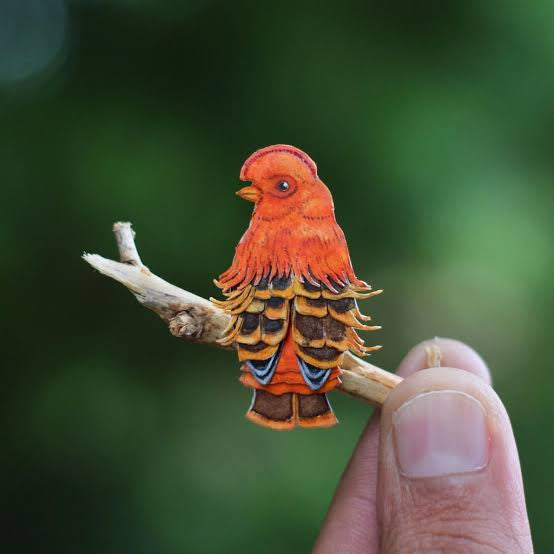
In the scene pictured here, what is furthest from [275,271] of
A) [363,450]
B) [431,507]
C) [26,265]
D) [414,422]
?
[26,265]

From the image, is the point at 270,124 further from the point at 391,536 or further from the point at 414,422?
the point at 391,536

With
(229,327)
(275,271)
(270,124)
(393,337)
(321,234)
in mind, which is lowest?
(229,327)

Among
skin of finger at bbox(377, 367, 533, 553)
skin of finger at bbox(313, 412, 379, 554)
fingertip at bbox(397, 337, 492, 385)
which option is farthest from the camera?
fingertip at bbox(397, 337, 492, 385)

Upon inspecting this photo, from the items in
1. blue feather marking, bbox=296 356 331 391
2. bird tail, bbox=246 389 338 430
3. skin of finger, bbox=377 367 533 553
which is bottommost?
skin of finger, bbox=377 367 533 553

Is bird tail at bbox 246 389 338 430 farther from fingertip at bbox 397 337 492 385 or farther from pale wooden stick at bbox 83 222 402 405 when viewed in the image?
fingertip at bbox 397 337 492 385

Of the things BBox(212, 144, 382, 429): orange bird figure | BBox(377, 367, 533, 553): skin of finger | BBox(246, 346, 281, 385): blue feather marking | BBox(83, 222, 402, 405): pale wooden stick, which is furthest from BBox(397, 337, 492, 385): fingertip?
BBox(246, 346, 281, 385): blue feather marking

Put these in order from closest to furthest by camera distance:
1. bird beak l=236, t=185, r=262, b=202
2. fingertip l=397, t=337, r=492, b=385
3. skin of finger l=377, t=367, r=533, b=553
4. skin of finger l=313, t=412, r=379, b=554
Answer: skin of finger l=377, t=367, r=533, b=553 → bird beak l=236, t=185, r=262, b=202 → skin of finger l=313, t=412, r=379, b=554 → fingertip l=397, t=337, r=492, b=385

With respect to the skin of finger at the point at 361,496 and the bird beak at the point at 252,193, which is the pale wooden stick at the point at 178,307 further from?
the skin of finger at the point at 361,496

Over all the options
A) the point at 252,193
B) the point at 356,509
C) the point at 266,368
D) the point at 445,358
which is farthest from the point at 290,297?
the point at 445,358
